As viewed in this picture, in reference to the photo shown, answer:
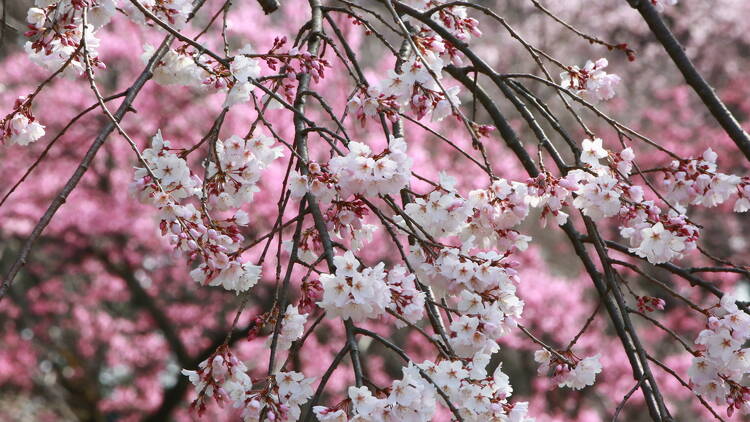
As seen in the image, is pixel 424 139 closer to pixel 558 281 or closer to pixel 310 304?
pixel 558 281

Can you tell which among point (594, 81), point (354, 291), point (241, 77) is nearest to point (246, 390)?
point (354, 291)

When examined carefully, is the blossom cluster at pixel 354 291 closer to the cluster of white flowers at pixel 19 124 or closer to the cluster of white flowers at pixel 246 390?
the cluster of white flowers at pixel 246 390

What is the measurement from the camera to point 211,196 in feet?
6.07

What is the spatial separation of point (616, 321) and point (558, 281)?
693cm

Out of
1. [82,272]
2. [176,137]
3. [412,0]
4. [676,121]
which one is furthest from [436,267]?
[676,121]

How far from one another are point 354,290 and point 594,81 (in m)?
1.13

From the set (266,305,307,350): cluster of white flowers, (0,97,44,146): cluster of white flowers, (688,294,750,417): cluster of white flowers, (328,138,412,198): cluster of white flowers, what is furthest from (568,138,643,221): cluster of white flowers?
(0,97,44,146): cluster of white flowers

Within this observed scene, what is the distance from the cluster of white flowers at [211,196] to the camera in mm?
1644

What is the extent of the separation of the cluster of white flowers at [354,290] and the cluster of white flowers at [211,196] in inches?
11.8

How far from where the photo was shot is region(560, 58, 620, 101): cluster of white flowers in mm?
2162

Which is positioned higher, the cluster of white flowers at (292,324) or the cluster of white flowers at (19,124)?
the cluster of white flowers at (19,124)

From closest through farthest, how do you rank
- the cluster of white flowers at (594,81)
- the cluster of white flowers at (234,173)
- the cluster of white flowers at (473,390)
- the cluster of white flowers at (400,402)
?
the cluster of white flowers at (400,402), the cluster of white flowers at (473,390), the cluster of white flowers at (234,173), the cluster of white flowers at (594,81)

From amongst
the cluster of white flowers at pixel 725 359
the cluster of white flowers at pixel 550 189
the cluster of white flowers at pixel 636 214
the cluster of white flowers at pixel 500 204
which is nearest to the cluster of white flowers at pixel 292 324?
the cluster of white flowers at pixel 500 204

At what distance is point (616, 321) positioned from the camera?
2.10 m
